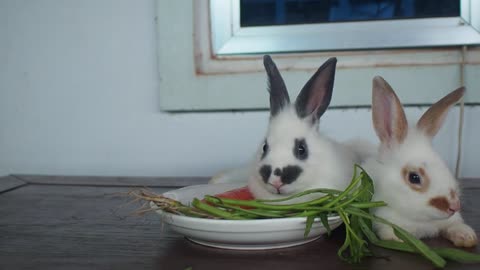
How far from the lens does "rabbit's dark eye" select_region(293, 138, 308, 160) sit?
705 mm

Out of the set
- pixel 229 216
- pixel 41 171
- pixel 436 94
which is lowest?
pixel 41 171

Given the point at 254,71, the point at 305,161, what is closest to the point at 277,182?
the point at 305,161

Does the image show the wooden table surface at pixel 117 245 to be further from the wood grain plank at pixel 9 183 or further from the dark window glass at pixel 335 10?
the dark window glass at pixel 335 10

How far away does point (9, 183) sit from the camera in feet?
3.84

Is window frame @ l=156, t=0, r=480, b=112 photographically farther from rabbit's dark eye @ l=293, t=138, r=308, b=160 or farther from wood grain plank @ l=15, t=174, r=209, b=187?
rabbit's dark eye @ l=293, t=138, r=308, b=160

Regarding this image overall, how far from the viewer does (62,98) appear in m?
1.40

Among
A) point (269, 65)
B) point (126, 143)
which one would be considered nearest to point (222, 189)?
point (269, 65)

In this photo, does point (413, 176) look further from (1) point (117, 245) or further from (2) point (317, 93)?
(1) point (117, 245)

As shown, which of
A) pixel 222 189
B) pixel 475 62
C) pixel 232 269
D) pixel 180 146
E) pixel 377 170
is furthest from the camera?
pixel 180 146

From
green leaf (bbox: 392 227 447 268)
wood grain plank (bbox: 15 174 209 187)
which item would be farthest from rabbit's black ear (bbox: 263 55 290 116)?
wood grain plank (bbox: 15 174 209 187)

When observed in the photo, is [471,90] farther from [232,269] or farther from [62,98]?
[62,98]

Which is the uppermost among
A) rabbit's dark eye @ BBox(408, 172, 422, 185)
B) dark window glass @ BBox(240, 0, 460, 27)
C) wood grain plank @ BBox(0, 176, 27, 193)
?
dark window glass @ BBox(240, 0, 460, 27)

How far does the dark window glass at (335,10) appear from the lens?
1.23 meters

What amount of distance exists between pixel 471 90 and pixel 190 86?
27.3 inches
